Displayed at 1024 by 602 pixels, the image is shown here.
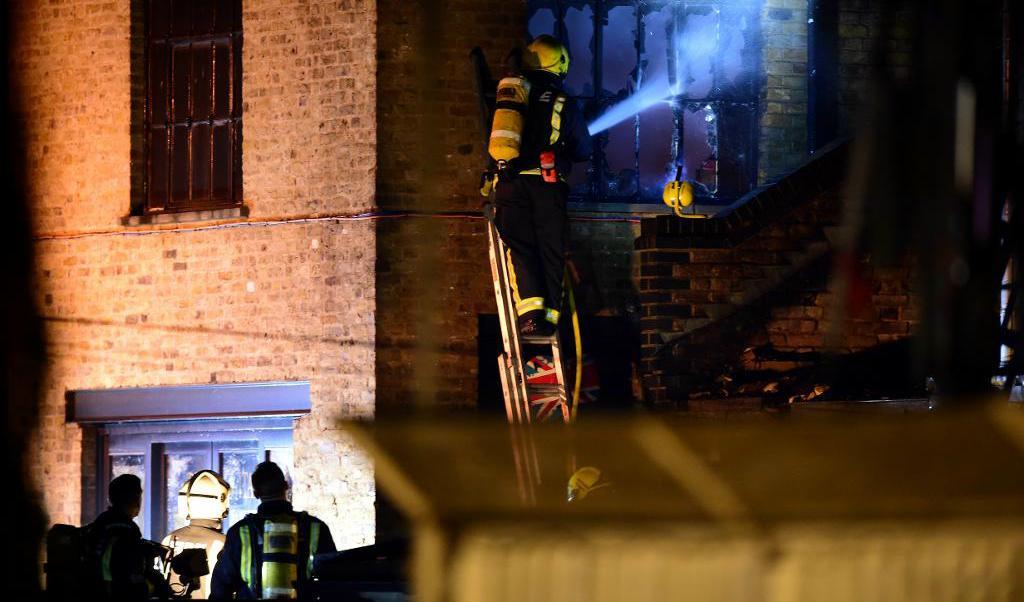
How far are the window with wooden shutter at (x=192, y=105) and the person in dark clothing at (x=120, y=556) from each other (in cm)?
454

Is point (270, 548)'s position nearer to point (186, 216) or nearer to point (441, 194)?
point (441, 194)

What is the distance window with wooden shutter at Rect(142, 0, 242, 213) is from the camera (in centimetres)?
1112

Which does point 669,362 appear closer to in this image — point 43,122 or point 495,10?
point 495,10

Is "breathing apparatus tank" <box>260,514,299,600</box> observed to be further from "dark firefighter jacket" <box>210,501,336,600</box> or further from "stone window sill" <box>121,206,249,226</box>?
"stone window sill" <box>121,206,249,226</box>

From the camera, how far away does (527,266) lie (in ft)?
28.6

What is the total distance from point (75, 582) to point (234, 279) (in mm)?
4344

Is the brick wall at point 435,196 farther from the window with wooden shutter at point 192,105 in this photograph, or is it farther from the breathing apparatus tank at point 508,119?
the breathing apparatus tank at point 508,119

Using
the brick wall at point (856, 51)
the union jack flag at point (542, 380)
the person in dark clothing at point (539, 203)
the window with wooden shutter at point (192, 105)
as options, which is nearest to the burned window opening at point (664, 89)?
the brick wall at point (856, 51)

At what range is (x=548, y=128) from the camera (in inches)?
343

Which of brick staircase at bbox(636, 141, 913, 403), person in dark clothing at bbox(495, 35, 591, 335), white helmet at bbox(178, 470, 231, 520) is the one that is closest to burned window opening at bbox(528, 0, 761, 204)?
brick staircase at bbox(636, 141, 913, 403)

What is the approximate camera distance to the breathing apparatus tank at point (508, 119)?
27.9ft

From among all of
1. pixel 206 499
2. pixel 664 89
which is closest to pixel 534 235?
pixel 206 499

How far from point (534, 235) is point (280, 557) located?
2.88 metres

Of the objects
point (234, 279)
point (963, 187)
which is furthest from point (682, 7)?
point (963, 187)
